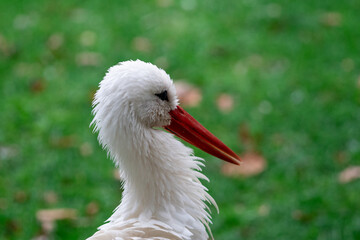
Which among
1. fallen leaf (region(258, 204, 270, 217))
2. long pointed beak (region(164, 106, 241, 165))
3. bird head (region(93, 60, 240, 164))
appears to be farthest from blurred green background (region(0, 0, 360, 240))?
bird head (region(93, 60, 240, 164))

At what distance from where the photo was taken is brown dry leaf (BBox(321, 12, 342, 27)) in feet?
20.5

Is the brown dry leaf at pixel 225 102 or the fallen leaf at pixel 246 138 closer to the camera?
the fallen leaf at pixel 246 138

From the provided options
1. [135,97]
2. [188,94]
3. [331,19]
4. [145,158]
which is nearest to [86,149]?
[188,94]

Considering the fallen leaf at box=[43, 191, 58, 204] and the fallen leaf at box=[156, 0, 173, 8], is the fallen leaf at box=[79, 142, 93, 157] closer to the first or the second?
the fallen leaf at box=[43, 191, 58, 204]

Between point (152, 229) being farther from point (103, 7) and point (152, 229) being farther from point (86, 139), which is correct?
point (103, 7)

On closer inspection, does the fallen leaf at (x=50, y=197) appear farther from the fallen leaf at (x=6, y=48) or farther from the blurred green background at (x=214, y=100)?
the fallen leaf at (x=6, y=48)

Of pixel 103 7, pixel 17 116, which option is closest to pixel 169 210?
pixel 17 116

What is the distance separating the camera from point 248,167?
460 cm

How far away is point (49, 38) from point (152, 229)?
176 inches

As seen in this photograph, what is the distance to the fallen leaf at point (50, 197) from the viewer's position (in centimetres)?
440

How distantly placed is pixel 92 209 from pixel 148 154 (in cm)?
179

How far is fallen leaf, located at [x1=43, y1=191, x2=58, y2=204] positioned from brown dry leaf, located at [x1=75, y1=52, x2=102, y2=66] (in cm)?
209

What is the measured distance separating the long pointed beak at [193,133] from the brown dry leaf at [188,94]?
2.45 metres

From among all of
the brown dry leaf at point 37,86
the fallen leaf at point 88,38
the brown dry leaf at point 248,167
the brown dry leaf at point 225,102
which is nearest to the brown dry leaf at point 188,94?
the brown dry leaf at point 225,102
